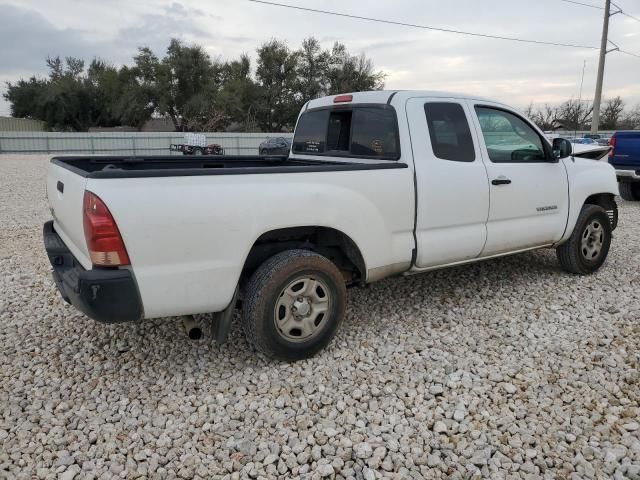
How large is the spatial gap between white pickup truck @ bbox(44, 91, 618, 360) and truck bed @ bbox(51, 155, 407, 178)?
1 cm

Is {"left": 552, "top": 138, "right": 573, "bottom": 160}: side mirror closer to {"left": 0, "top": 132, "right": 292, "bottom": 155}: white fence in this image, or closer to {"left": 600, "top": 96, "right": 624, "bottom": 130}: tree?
{"left": 0, "top": 132, "right": 292, "bottom": 155}: white fence

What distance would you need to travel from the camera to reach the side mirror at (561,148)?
4828 mm

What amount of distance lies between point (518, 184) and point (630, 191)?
8.83m

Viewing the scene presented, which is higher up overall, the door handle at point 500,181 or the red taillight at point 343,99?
the red taillight at point 343,99

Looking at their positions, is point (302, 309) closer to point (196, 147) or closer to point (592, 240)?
point (592, 240)

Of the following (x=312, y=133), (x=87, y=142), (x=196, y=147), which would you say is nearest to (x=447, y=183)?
(x=312, y=133)

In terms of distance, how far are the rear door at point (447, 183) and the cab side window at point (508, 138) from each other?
23cm

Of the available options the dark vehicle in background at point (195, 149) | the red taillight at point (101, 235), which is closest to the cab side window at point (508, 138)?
the red taillight at point (101, 235)

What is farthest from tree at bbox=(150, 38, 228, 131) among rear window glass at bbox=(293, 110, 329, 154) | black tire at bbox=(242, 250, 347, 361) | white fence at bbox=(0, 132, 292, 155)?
black tire at bbox=(242, 250, 347, 361)

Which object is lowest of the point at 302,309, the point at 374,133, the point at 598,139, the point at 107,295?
the point at 302,309

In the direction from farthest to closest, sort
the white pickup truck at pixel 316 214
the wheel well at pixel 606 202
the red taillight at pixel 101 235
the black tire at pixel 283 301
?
the wheel well at pixel 606 202
the black tire at pixel 283 301
the white pickup truck at pixel 316 214
the red taillight at pixel 101 235

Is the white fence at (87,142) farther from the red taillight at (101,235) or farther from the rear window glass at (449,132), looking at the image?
the red taillight at (101,235)

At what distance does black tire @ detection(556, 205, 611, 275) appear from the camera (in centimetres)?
534

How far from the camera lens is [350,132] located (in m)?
4.54
